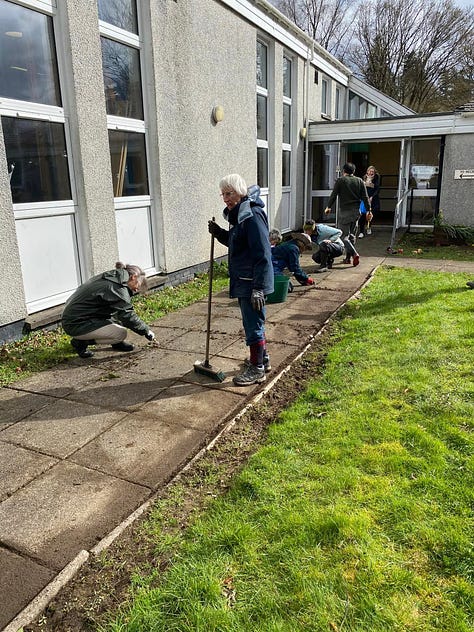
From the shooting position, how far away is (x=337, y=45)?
102ft

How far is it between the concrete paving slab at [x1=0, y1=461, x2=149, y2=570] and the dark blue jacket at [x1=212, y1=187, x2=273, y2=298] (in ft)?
6.67

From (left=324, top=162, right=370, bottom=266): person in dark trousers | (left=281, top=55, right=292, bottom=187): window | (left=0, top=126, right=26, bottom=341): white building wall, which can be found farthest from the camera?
(left=281, top=55, right=292, bottom=187): window

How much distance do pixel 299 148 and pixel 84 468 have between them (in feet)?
41.8

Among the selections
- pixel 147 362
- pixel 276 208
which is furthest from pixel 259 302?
pixel 276 208

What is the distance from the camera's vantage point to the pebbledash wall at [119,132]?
555cm

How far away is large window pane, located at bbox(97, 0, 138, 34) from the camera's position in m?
6.70

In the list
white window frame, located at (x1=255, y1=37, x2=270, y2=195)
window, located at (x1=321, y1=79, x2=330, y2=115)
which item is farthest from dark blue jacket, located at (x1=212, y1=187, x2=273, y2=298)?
window, located at (x1=321, y1=79, x2=330, y2=115)

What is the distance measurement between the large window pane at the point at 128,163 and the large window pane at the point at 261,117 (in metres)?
4.88

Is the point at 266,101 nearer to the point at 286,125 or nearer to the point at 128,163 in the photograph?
the point at 286,125

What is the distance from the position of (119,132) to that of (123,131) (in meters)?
0.09

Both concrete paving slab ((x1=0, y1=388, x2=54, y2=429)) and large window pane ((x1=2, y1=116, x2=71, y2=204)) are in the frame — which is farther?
large window pane ((x1=2, y1=116, x2=71, y2=204))

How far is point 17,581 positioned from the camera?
7.58 ft

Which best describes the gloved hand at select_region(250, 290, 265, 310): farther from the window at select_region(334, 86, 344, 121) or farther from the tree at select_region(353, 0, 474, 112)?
the tree at select_region(353, 0, 474, 112)

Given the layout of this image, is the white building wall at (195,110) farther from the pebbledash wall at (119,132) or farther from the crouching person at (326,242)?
the crouching person at (326,242)
